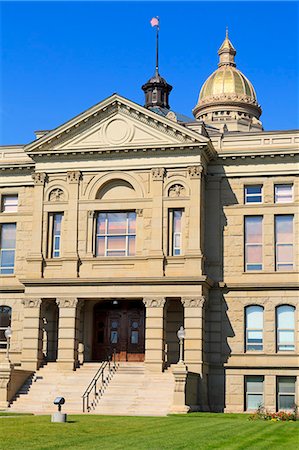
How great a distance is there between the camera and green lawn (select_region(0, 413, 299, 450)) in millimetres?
19672

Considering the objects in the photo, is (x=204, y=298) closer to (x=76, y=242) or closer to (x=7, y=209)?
(x=76, y=242)

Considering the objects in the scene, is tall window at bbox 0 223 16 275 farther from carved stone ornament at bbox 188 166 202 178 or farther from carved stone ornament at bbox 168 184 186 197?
carved stone ornament at bbox 188 166 202 178

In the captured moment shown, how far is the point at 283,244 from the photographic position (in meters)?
42.5

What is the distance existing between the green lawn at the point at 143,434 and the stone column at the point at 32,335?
489 inches

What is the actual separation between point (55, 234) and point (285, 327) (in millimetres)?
12596

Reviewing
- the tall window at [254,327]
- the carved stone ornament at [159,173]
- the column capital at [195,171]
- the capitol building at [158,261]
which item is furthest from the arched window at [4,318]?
the tall window at [254,327]

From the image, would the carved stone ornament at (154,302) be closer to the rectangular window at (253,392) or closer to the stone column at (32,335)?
the stone column at (32,335)

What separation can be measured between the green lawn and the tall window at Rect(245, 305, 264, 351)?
12.3m

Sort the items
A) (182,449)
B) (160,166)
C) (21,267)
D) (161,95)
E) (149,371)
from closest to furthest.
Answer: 1. (182,449)
2. (149,371)
3. (160,166)
4. (21,267)
5. (161,95)

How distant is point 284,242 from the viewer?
1672 inches

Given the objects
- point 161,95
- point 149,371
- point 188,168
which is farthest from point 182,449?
point 161,95

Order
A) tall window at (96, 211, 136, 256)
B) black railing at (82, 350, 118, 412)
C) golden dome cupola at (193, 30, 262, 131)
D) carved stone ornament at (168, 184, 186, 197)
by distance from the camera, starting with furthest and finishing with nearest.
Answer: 1. golden dome cupola at (193, 30, 262, 131)
2. tall window at (96, 211, 136, 256)
3. carved stone ornament at (168, 184, 186, 197)
4. black railing at (82, 350, 118, 412)

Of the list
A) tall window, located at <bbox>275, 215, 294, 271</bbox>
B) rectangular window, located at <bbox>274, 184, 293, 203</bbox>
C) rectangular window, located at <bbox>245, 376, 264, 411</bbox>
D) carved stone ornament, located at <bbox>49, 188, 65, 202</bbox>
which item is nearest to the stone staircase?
rectangular window, located at <bbox>245, 376, 264, 411</bbox>

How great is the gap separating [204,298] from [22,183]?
12632 mm
